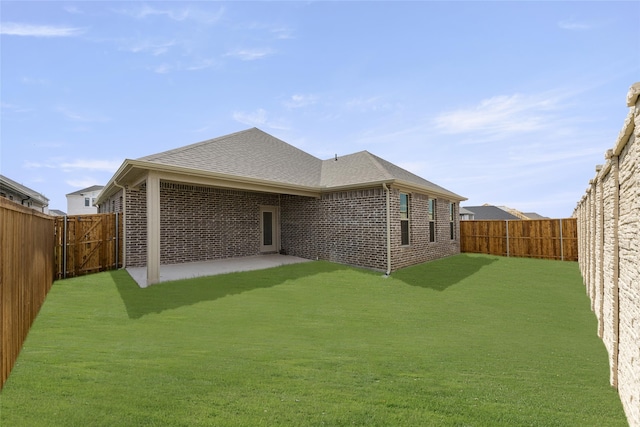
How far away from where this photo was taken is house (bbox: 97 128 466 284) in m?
10.1

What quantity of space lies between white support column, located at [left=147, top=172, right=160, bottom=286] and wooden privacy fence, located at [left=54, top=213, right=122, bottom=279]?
392 centimetres

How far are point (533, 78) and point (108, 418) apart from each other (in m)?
10.6

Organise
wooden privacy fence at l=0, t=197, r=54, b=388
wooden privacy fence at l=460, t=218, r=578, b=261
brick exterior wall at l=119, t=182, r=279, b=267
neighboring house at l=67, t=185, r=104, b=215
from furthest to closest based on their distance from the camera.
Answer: neighboring house at l=67, t=185, r=104, b=215 < wooden privacy fence at l=460, t=218, r=578, b=261 < brick exterior wall at l=119, t=182, r=279, b=267 < wooden privacy fence at l=0, t=197, r=54, b=388

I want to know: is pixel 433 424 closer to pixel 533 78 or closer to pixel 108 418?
pixel 108 418

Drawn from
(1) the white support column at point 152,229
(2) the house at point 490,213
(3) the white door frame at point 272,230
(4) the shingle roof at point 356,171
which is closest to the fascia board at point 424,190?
(4) the shingle roof at point 356,171

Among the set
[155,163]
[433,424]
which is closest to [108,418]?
[433,424]

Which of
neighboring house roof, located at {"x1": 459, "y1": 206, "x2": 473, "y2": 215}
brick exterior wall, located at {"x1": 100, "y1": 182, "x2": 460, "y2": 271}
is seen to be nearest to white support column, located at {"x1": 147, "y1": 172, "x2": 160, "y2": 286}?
brick exterior wall, located at {"x1": 100, "y1": 182, "x2": 460, "y2": 271}

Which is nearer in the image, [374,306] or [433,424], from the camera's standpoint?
[433,424]

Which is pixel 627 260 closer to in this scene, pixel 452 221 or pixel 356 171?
pixel 356 171

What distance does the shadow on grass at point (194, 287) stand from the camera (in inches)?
267

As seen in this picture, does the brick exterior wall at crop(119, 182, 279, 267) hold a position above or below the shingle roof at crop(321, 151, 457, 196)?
below

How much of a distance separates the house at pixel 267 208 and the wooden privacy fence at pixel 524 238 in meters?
3.56

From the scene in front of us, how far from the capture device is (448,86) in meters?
9.40

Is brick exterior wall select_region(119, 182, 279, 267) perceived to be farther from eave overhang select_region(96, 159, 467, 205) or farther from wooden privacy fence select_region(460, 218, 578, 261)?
wooden privacy fence select_region(460, 218, 578, 261)
